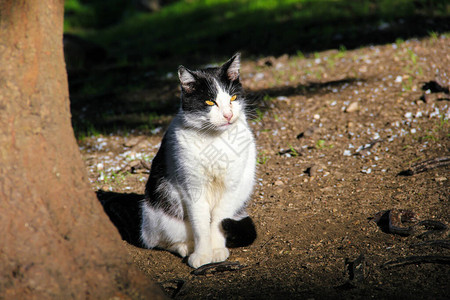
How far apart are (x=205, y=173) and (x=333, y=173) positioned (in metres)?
1.69

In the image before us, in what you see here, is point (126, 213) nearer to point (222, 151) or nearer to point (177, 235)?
point (177, 235)

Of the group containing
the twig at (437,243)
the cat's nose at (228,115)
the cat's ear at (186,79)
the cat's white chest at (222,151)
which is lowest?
the twig at (437,243)

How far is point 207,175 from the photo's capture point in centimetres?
340

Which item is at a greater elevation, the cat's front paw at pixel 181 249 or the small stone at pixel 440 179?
the small stone at pixel 440 179

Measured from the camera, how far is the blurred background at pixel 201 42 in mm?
6938

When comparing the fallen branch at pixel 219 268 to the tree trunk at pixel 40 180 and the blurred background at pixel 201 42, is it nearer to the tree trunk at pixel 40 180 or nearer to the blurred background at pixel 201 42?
the tree trunk at pixel 40 180

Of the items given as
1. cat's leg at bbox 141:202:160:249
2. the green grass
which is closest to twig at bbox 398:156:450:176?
cat's leg at bbox 141:202:160:249

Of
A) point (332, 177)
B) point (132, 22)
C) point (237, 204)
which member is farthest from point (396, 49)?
point (132, 22)

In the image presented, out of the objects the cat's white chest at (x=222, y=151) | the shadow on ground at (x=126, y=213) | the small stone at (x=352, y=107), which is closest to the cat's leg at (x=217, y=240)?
the cat's white chest at (x=222, y=151)

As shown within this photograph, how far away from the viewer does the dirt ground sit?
2.77m

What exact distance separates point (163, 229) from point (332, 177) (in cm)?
178

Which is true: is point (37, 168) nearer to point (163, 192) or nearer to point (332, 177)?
point (163, 192)

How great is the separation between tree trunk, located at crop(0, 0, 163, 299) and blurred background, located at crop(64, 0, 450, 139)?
3731 millimetres

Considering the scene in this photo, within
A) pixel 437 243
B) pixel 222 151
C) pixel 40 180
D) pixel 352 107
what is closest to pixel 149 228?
pixel 222 151
